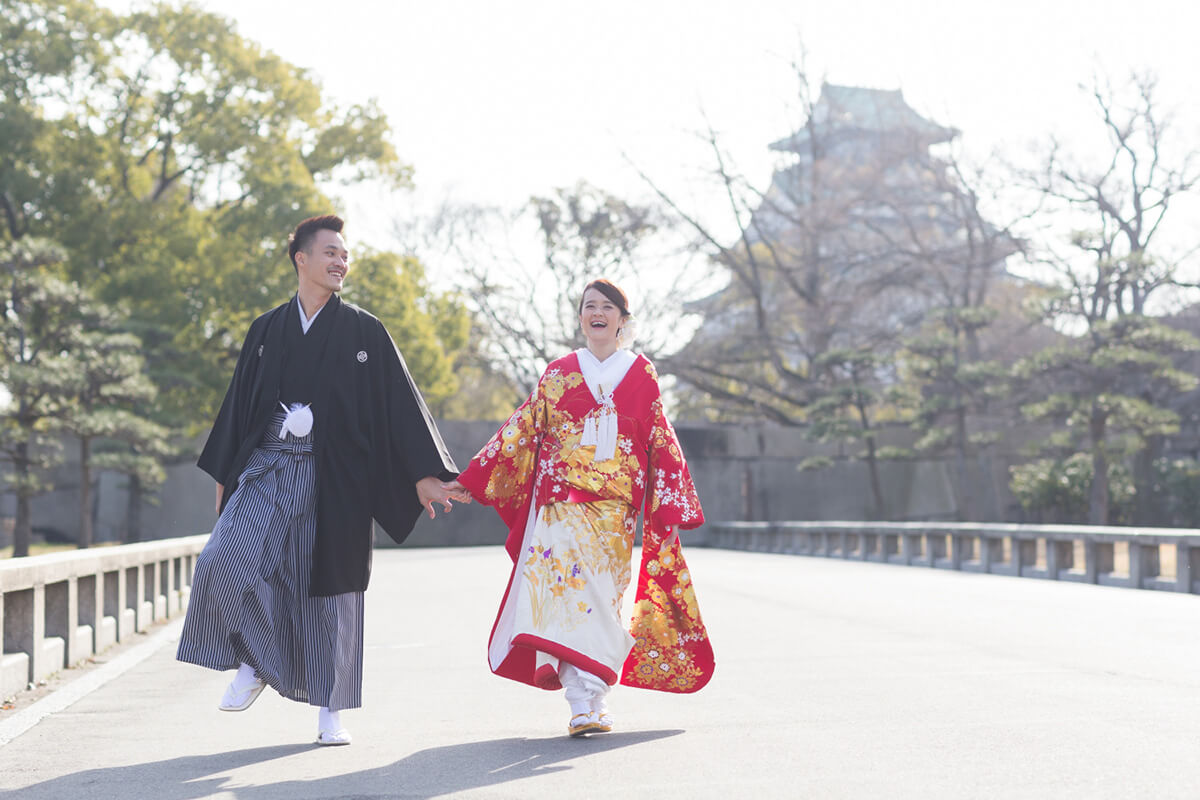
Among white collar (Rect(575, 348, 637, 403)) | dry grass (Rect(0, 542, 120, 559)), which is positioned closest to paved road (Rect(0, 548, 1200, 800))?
white collar (Rect(575, 348, 637, 403))

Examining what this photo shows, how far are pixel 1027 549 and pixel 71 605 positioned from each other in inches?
463

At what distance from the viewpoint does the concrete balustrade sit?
6.85 meters

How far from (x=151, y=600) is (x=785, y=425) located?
2666cm

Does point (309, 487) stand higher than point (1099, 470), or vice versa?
point (1099, 470)

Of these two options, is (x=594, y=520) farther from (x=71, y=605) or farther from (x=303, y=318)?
(x=71, y=605)

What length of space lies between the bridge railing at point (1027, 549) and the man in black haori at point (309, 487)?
9.66 m

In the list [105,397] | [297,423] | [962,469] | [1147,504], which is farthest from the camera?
[962,469]

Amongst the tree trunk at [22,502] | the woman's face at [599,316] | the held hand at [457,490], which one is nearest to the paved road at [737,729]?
the held hand at [457,490]

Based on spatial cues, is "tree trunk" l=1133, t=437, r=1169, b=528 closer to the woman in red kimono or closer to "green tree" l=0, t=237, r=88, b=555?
"green tree" l=0, t=237, r=88, b=555

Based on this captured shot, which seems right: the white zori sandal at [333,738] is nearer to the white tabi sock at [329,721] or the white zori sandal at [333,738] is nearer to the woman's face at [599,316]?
the white tabi sock at [329,721]

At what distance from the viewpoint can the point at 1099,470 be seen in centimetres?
2592

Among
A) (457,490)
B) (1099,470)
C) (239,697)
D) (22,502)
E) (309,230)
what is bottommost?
(239,697)

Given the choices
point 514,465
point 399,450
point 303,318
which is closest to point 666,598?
point 514,465

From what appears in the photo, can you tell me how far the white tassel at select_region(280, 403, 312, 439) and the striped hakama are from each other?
0.04 metres
